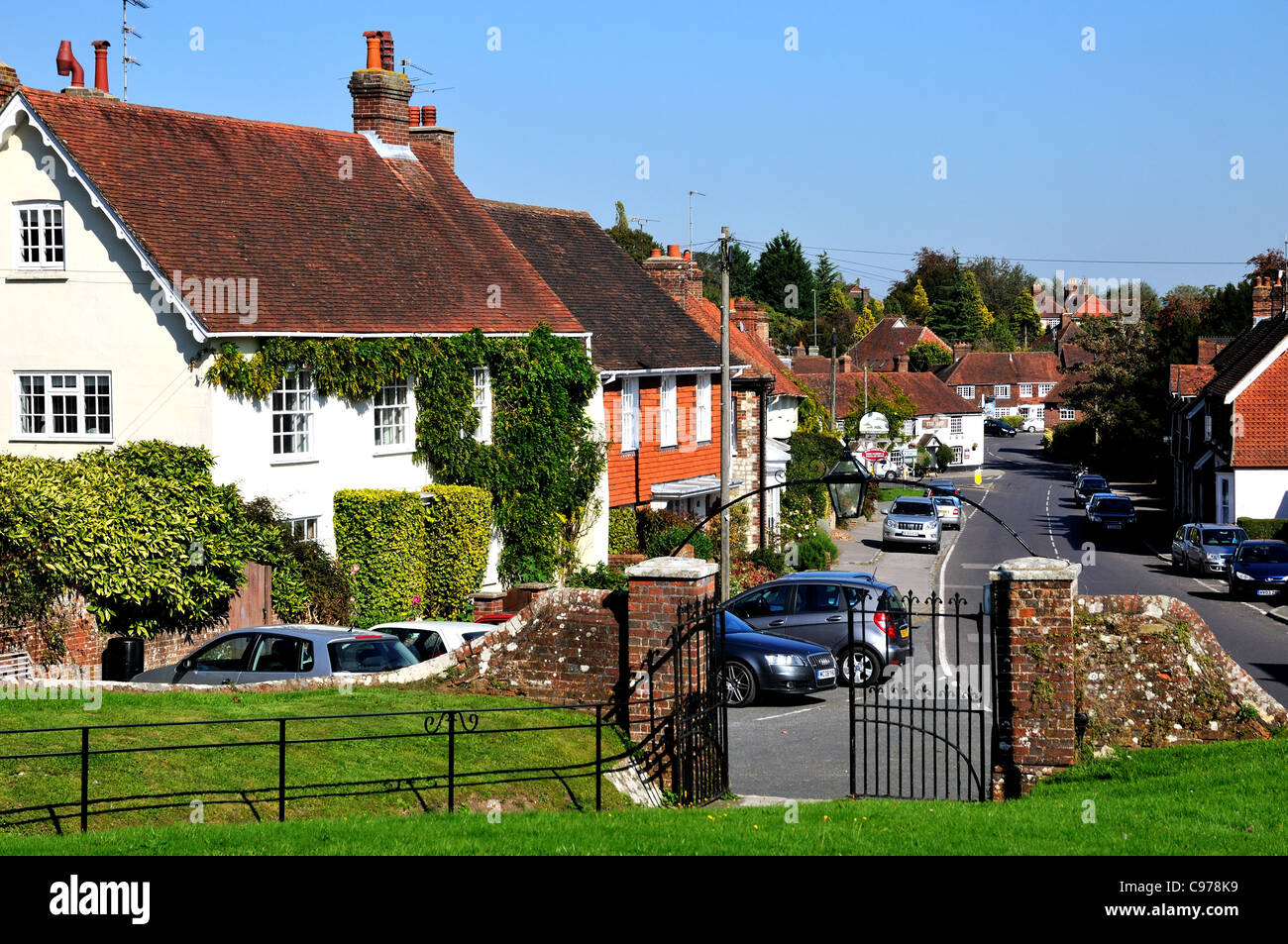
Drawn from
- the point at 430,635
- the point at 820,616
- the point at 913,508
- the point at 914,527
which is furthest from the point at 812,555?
the point at 430,635

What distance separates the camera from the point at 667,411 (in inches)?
1453

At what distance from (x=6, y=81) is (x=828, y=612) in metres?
17.8

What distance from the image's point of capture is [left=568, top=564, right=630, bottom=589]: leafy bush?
102 ft

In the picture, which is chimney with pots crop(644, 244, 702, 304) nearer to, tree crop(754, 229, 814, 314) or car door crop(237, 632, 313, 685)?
car door crop(237, 632, 313, 685)

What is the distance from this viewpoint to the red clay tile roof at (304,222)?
24.7 meters

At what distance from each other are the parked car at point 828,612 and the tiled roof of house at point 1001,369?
10994 cm

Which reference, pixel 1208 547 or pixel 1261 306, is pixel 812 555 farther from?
pixel 1261 306

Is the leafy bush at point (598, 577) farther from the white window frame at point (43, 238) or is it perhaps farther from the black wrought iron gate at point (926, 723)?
the white window frame at point (43, 238)

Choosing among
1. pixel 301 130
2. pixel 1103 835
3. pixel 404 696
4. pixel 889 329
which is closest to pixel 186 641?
pixel 404 696

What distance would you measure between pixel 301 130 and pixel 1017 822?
24977mm

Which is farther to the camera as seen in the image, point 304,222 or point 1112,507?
point 1112,507

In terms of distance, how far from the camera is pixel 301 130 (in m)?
30.3

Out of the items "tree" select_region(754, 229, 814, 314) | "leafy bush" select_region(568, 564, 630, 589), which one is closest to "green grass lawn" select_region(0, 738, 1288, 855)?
"leafy bush" select_region(568, 564, 630, 589)

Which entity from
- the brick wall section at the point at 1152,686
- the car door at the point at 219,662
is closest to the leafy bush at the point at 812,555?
the car door at the point at 219,662
